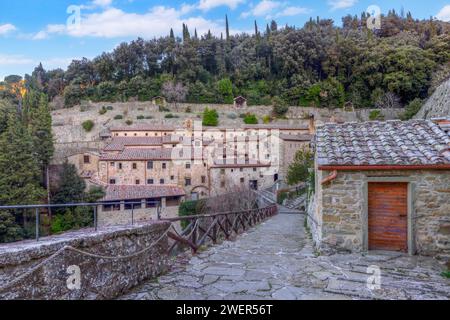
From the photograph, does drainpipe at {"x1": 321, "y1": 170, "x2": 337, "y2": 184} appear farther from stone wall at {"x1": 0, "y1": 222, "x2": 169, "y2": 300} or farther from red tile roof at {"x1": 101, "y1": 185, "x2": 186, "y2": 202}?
red tile roof at {"x1": 101, "y1": 185, "x2": 186, "y2": 202}

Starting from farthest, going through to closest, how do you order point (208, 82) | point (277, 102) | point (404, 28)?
point (404, 28) < point (208, 82) < point (277, 102)

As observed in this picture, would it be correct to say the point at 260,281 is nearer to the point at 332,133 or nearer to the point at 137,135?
the point at 332,133

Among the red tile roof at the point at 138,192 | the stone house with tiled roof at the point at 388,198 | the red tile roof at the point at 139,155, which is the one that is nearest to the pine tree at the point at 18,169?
the red tile roof at the point at 138,192

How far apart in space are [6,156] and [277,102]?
1512 inches

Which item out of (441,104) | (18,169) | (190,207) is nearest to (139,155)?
(190,207)

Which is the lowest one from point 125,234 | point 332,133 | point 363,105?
point 125,234

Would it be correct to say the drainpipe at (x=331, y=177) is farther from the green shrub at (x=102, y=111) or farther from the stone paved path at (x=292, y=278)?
the green shrub at (x=102, y=111)

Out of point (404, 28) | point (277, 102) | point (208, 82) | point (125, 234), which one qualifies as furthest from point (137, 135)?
point (404, 28)

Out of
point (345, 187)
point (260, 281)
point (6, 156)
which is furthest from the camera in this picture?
point (6, 156)

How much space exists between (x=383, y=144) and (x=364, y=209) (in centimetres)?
179

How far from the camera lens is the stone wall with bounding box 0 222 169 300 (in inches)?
104

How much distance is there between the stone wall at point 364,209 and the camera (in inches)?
241
